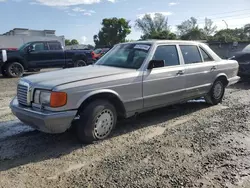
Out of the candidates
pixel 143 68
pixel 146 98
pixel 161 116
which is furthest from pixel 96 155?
pixel 161 116

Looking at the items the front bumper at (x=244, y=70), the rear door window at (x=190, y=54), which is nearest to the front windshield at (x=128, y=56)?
the rear door window at (x=190, y=54)

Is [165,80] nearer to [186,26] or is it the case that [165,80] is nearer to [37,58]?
[37,58]

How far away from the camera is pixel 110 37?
6231 cm

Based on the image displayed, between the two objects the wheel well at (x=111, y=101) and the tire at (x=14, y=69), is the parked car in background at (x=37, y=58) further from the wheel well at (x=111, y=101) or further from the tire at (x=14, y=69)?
the wheel well at (x=111, y=101)

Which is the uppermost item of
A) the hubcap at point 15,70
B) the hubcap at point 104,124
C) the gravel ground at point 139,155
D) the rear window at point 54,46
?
the rear window at point 54,46

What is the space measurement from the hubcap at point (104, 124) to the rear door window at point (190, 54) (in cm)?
224

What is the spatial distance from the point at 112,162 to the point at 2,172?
1.39m

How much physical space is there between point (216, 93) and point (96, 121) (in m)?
3.62

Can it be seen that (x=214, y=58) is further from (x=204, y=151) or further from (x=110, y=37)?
(x=110, y=37)

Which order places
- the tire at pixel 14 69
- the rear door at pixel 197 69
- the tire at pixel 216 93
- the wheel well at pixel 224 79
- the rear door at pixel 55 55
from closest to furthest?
1. the rear door at pixel 197 69
2. the tire at pixel 216 93
3. the wheel well at pixel 224 79
4. the tire at pixel 14 69
5. the rear door at pixel 55 55

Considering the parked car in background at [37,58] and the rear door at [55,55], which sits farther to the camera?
the rear door at [55,55]

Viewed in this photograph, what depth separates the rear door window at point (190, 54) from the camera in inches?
218

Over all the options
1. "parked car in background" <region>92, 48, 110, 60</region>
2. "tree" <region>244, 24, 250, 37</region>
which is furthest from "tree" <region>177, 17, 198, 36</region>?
"parked car in background" <region>92, 48, 110, 60</region>

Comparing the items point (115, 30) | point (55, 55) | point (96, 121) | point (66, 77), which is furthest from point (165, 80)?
point (115, 30)
